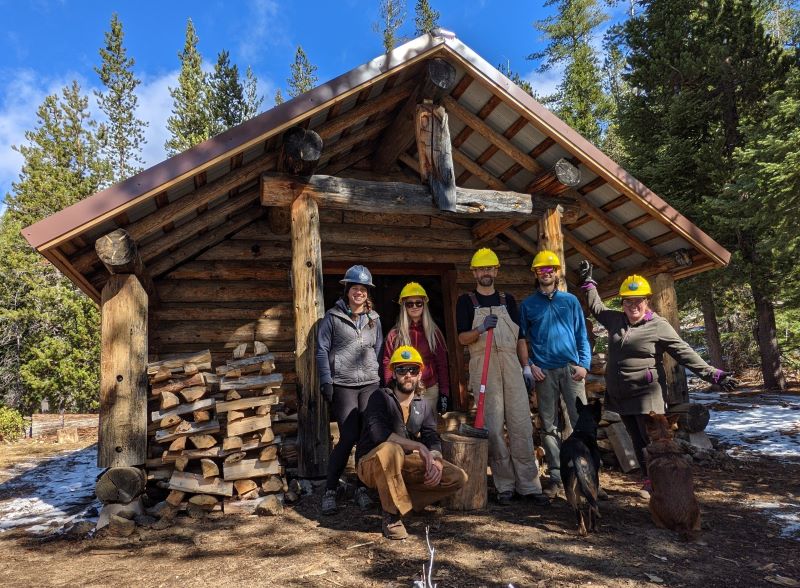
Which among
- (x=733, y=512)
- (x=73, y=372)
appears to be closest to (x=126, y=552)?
(x=733, y=512)

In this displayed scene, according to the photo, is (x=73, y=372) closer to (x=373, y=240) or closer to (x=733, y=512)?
(x=373, y=240)

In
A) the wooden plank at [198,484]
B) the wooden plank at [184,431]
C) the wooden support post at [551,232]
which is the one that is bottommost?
the wooden plank at [198,484]

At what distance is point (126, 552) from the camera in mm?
4133

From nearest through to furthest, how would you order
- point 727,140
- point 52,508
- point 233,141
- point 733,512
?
point 733,512
point 233,141
point 52,508
point 727,140


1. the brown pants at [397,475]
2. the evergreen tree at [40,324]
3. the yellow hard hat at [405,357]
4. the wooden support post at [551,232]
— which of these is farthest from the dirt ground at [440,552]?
the evergreen tree at [40,324]

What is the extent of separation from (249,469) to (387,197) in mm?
3472

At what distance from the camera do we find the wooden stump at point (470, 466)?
469cm

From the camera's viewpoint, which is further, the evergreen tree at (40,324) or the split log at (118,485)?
the evergreen tree at (40,324)

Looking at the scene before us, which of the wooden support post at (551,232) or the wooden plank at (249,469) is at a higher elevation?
the wooden support post at (551,232)

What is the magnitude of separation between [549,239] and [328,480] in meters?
4.45

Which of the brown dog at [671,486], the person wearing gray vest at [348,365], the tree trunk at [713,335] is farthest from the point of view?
the tree trunk at [713,335]

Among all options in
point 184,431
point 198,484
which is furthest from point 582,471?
point 184,431

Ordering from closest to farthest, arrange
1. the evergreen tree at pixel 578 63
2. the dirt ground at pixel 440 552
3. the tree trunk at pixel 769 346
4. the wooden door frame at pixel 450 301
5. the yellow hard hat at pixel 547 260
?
the dirt ground at pixel 440 552 < the yellow hard hat at pixel 547 260 < the wooden door frame at pixel 450 301 < the tree trunk at pixel 769 346 < the evergreen tree at pixel 578 63

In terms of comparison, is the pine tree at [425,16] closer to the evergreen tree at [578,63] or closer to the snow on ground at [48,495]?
the evergreen tree at [578,63]
